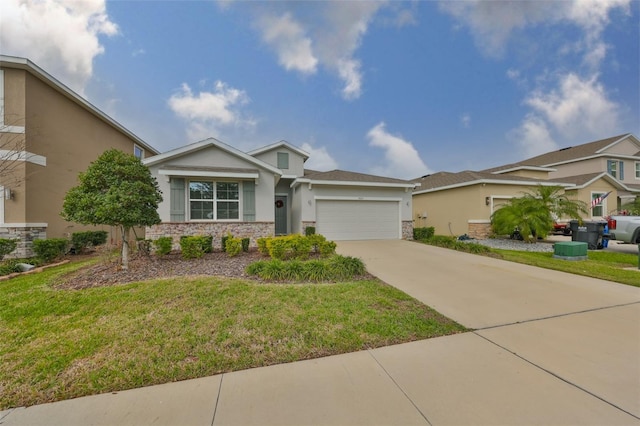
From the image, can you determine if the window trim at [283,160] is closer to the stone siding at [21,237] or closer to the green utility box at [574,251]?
the stone siding at [21,237]

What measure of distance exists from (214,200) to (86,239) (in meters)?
4.99

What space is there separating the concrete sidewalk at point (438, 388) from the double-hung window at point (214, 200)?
8525mm

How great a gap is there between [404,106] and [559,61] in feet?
23.5

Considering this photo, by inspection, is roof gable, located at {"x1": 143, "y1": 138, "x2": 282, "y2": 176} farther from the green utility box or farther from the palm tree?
the palm tree

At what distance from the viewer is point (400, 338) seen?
3078mm

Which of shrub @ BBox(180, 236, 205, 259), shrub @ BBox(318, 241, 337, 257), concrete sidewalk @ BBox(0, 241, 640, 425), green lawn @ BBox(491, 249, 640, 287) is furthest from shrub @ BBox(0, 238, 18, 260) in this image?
green lawn @ BBox(491, 249, 640, 287)

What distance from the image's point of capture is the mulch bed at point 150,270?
524 centimetres

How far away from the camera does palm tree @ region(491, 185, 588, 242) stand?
10922 mm

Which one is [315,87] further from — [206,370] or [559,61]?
[206,370]

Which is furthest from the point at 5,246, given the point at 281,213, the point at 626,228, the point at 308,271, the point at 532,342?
the point at 626,228

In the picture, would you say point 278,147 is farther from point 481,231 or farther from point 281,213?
point 481,231

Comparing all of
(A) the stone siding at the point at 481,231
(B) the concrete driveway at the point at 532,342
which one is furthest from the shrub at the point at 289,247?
(A) the stone siding at the point at 481,231

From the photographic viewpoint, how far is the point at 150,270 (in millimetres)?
6031

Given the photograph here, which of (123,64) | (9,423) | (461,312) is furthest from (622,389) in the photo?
(123,64)
